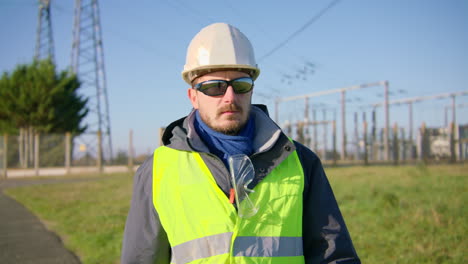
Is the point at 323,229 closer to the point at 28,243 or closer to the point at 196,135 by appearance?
the point at 196,135

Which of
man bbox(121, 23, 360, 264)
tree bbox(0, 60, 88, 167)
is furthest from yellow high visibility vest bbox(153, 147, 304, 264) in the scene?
tree bbox(0, 60, 88, 167)

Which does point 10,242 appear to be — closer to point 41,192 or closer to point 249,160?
point 249,160

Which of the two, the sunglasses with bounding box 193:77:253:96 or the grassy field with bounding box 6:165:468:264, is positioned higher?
the sunglasses with bounding box 193:77:253:96

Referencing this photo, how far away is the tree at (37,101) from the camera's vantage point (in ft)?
87.6

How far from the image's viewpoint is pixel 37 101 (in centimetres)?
2722

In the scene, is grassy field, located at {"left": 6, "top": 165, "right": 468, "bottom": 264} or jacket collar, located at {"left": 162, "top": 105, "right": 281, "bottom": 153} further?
grassy field, located at {"left": 6, "top": 165, "right": 468, "bottom": 264}

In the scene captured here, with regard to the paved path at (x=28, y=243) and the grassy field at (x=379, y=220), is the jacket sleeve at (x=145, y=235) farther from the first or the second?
the paved path at (x=28, y=243)

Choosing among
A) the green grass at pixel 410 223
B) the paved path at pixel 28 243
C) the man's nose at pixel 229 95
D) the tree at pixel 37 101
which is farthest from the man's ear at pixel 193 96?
the tree at pixel 37 101

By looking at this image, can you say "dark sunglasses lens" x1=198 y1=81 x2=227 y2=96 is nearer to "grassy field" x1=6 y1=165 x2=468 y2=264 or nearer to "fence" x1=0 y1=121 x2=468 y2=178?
"grassy field" x1=6 y1=165 x2=468 y2=264

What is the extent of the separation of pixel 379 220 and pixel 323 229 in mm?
4706

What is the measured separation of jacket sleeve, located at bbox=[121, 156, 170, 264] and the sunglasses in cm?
56

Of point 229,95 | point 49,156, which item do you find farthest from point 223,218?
point 49,156

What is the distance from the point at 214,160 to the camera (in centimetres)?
207

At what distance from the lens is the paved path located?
525cm
